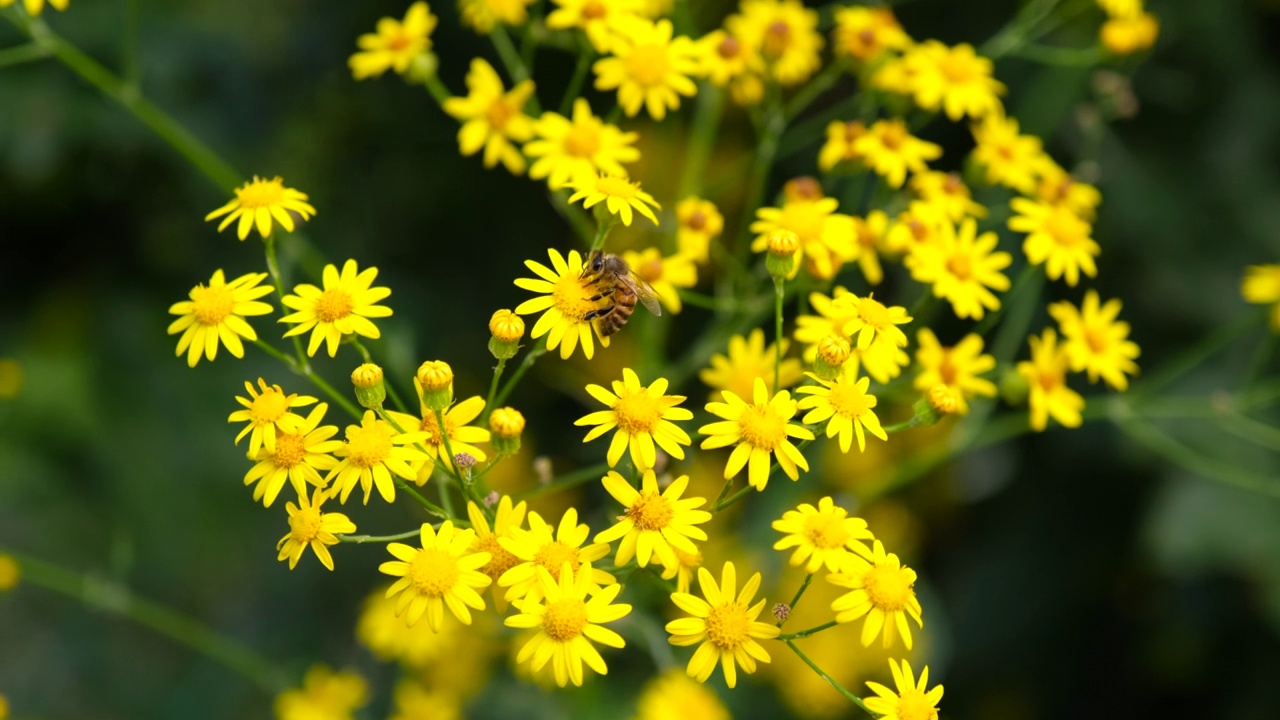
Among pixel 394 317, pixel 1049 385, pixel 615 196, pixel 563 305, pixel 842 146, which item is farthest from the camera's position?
pixel 394 317

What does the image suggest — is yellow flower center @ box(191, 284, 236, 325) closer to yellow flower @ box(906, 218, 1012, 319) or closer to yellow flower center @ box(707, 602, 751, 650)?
yellow flower center @ box(707, 602, 751, 650)

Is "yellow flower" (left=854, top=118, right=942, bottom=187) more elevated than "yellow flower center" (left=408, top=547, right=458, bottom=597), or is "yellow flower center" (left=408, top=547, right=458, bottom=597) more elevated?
"yellow flower" (left=854, top=118, right=942, bottom=187)

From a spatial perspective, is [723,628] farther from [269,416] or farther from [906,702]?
[269,416]

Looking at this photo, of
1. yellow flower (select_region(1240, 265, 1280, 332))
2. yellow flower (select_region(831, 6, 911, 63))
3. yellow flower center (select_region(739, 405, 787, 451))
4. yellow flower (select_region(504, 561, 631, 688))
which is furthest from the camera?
yellow flower (select_region(1240, 265, 1280, 332))

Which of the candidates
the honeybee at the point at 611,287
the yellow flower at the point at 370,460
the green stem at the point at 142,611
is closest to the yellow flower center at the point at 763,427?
the honeybee at the point at 611,287

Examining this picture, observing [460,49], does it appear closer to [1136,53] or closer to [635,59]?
[635,59]

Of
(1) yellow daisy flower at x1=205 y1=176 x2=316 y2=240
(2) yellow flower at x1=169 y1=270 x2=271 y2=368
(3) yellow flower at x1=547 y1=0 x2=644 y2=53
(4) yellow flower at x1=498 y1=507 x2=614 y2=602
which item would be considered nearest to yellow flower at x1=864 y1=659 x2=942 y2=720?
(4) yellow flower at x1=498 y1=507 x2=614 y2=602

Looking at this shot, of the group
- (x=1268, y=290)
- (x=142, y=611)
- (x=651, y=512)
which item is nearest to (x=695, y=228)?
(x=651, y=512)
